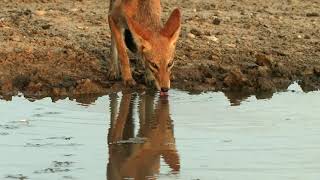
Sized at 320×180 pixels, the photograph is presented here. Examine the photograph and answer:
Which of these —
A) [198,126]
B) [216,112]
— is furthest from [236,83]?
[198,126]

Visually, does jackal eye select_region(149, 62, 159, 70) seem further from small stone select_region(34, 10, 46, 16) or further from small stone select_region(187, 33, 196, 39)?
small stone select_region(34, 10, 46, 16)

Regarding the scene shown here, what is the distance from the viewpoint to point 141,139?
8570mm

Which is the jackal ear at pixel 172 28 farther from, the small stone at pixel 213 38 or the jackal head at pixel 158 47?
the small stone at pixel 213 38

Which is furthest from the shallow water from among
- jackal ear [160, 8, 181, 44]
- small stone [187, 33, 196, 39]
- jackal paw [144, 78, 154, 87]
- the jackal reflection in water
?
small stone [187, 33, 196, 39]

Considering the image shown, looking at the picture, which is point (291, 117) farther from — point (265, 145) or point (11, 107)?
point (11, 107)

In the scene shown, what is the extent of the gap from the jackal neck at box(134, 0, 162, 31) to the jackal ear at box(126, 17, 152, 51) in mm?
161

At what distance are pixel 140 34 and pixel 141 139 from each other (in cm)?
213

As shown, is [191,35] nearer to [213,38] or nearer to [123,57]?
[213,38]

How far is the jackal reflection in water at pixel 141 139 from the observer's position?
750 cm

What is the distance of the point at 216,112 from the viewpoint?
31.7ft

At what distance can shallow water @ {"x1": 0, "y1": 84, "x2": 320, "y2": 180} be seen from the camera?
743cm

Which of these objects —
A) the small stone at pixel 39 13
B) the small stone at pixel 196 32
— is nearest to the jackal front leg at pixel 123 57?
the small stone at pixel 196 32

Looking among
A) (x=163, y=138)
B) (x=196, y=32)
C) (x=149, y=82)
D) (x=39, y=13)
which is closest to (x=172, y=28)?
(x=149, y=82)

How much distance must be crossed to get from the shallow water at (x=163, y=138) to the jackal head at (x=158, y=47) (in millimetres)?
267
